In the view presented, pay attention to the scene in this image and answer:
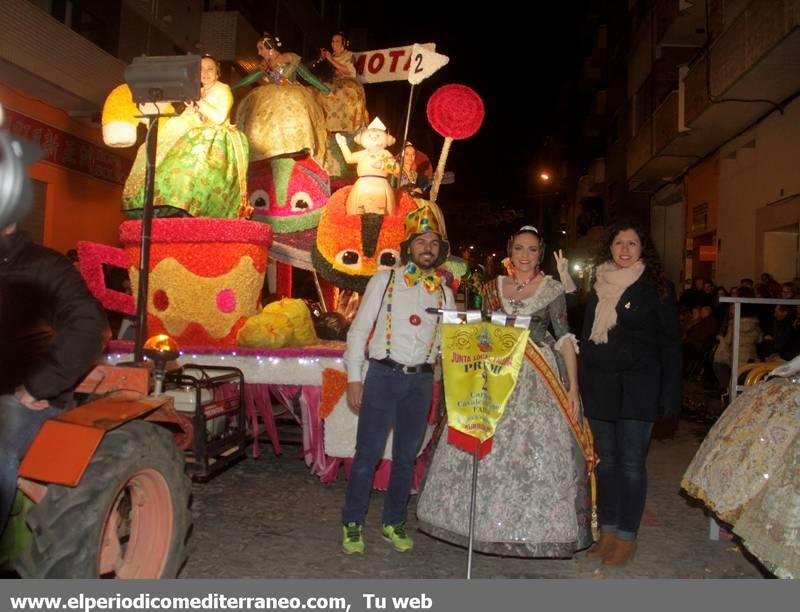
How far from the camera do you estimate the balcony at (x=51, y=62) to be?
1157 cm

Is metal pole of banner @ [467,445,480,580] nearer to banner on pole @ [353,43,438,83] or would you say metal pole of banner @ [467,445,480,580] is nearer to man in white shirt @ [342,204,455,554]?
man in white shirt @ [342,204,455,554]

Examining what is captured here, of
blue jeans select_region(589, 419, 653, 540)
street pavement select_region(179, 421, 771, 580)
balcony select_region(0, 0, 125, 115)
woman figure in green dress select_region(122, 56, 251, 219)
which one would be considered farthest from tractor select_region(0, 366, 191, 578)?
balcony select_region(0, 0, 125, 115)

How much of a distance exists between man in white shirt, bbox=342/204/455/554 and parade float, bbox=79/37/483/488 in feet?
3.69

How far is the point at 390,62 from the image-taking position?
354 inches

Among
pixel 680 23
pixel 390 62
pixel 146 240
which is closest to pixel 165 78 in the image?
pixel 146 240

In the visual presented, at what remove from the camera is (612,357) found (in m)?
4.19

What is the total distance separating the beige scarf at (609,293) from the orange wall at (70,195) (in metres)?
10.5

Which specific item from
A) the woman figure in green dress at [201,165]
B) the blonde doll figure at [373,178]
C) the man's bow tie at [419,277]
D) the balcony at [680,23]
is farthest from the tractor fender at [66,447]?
the balcony at [680,23]

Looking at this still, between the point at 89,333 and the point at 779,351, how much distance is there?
7.59 m

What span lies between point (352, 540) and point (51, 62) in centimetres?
1135

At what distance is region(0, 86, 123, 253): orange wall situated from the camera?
12.7 m
